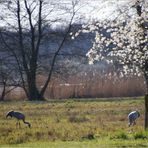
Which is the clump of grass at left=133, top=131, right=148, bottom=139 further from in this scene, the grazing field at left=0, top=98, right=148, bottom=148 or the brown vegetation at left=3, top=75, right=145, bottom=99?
the brown vegetation at left=3, top=75, right=145, bottom=99

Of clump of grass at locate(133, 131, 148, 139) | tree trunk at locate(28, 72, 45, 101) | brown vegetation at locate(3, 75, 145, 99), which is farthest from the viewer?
tree trunk at locate(28, 72, 45, 101)

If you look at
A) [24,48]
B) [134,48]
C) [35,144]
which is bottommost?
[35,144]

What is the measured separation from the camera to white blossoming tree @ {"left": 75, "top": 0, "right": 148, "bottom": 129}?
1600 cm

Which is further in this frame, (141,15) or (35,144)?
(141,15)

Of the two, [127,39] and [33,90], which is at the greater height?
[127,39]

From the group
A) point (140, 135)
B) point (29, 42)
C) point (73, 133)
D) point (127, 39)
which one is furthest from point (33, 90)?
point (140, 135)

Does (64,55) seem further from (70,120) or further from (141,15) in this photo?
(141,15)

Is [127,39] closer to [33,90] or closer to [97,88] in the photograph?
[97,88]

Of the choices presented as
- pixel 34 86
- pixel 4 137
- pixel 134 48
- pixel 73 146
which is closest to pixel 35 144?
pixel 73 146

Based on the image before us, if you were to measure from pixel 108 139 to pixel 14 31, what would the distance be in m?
33.8

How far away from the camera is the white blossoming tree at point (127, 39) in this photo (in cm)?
1600

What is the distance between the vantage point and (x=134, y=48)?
17062 mm

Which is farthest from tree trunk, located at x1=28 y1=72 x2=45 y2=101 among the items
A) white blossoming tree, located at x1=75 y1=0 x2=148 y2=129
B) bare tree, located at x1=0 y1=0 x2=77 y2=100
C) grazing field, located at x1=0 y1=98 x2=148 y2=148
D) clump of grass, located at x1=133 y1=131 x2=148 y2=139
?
clump of grass, located at x1=133 y1=131 x2=148 y2=139

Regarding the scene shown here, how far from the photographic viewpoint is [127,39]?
1673 cm
